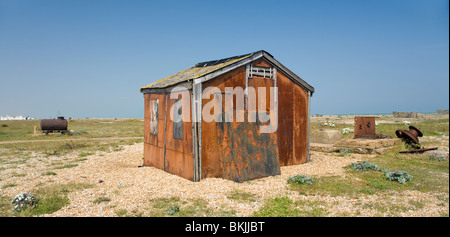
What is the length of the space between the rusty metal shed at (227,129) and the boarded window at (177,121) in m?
0.04

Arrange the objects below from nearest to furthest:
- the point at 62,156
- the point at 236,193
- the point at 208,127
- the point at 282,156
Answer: the point at 236,193 → the point at 208,127 → the point at 282,156 → the point at 62,156

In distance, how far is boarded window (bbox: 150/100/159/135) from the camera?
13955 millimetres

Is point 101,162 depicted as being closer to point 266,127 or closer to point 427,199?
point 266,127

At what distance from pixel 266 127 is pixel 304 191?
3701 millimetres

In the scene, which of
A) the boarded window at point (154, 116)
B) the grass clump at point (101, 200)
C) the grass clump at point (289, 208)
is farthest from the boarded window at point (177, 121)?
the grass clump at point (289, 208)

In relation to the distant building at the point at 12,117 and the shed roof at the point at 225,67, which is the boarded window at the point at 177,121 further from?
the distant building at the point at 12,117

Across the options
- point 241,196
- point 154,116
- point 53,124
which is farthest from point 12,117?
point 241,196

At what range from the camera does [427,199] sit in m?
8.95

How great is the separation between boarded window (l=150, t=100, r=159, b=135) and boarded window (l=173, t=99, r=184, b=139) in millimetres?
1883

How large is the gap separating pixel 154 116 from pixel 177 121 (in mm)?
2445

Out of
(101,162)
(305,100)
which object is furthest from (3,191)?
(305,100)

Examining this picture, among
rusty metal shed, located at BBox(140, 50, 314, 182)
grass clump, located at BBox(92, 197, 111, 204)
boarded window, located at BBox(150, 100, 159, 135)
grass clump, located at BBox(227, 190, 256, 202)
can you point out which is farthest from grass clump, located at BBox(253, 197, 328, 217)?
boarded window, located at BBox(150, 100, 159, 135)

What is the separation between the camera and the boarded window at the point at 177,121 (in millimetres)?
11922

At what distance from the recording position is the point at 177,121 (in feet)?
39.9
